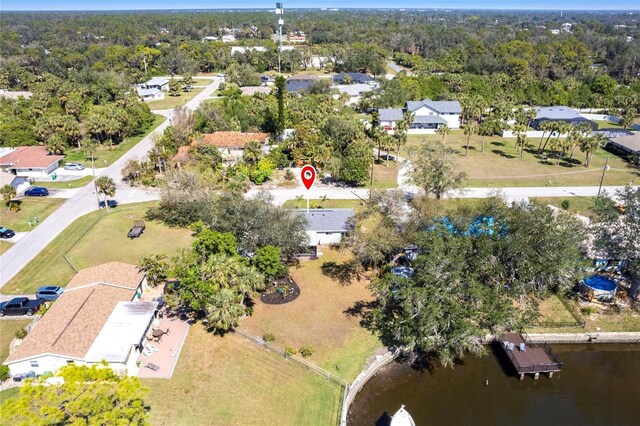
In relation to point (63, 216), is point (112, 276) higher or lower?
higher

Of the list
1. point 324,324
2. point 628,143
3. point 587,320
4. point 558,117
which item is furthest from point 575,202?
point 324,324

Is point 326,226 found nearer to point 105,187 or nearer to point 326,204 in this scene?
point 326,204

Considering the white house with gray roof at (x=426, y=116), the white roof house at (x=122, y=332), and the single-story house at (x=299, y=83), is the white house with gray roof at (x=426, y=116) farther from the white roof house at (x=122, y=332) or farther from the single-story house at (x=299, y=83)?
the white roof house at (x=122, y=332)

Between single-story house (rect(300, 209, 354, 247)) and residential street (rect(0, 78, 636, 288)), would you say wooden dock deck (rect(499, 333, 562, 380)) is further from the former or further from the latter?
residential street (rect(0, 78, 636, 288))

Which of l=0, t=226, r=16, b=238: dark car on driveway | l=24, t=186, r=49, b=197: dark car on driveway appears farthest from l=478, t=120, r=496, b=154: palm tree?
l=0, t=226, r=16, b=238: dark car on driveway

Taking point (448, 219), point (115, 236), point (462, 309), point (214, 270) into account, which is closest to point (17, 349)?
point (214, 270)

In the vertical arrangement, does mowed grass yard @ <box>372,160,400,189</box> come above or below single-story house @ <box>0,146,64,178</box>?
below

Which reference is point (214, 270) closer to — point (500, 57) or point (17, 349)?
point (17, 349)
